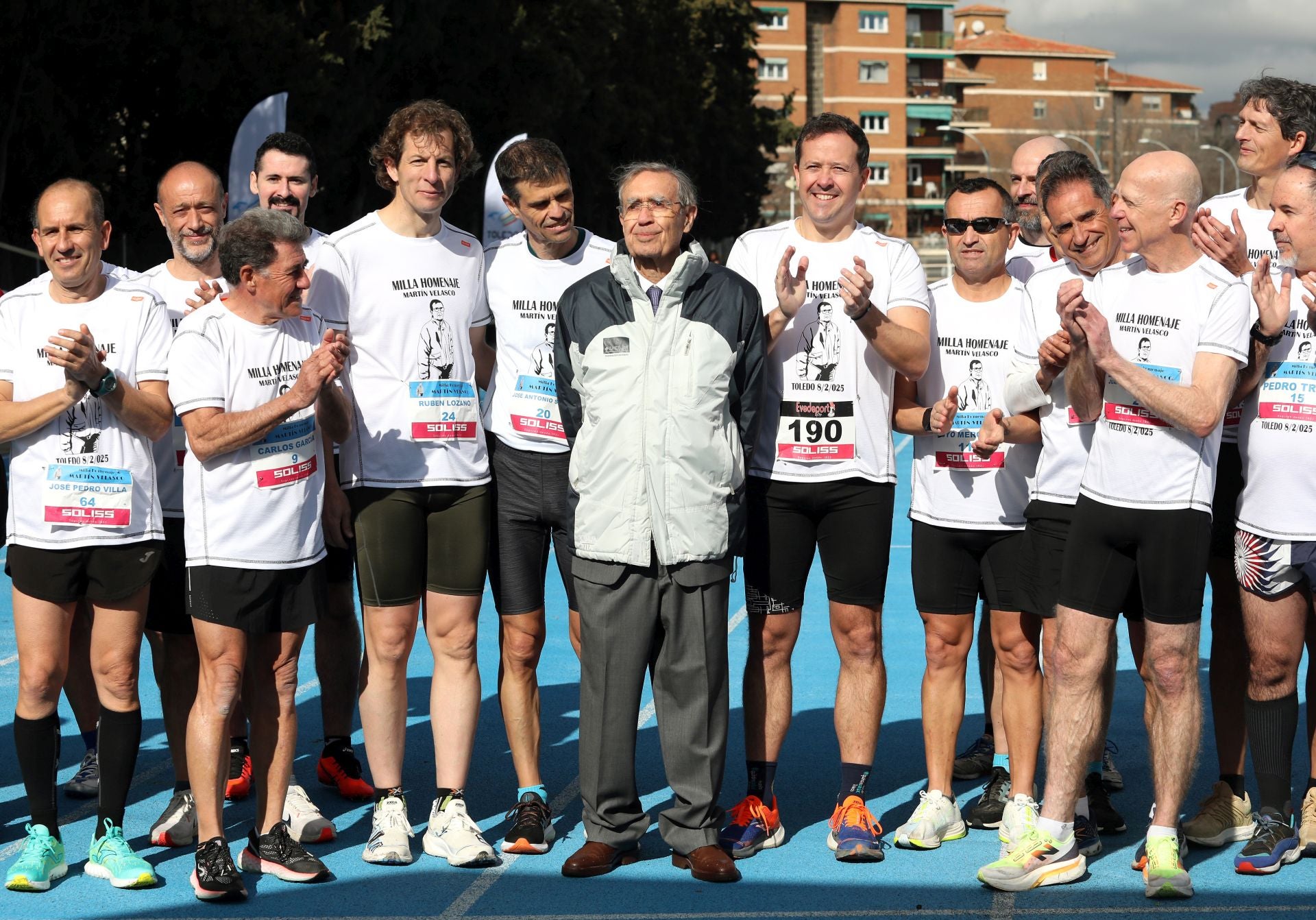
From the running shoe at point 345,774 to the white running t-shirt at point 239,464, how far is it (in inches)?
55.7

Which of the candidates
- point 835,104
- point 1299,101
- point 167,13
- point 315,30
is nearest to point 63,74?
point 167,13

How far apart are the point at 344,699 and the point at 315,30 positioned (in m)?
21.6

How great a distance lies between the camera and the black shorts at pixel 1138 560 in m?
5.15

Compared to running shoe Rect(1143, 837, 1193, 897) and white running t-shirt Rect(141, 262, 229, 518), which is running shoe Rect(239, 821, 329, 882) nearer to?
white running t-shirt Rect(141, 262, 229, 518)

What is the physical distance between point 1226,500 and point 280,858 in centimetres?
345

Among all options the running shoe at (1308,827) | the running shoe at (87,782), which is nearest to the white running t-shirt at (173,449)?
the running shoe at (87,782)

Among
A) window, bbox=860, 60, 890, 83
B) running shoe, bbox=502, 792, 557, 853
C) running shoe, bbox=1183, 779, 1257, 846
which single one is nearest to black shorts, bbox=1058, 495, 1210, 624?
running shoe, bbox=1183, 779, 1257, 846

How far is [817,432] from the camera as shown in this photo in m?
5.68

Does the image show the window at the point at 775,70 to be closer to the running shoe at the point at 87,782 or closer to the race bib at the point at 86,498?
the running shoe at the point at 87,782

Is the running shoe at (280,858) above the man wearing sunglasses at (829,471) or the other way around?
the other way around

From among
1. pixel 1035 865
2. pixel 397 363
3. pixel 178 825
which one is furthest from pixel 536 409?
pixel 1035 865

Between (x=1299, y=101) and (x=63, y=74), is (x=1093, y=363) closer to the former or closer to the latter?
(x=1299, y=101)

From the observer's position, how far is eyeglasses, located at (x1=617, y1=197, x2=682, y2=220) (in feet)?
17.7

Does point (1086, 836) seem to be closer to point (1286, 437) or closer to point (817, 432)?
point (1286, 437)
